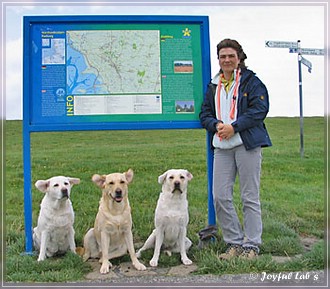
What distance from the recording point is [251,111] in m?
4.83

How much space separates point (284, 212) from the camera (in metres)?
6.98

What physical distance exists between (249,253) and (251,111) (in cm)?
162

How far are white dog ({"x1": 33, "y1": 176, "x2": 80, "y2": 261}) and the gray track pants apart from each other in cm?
171

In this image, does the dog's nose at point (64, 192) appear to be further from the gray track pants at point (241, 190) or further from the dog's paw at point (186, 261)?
the gray track pants at point (241, 190)

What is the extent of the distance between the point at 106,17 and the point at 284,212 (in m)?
4.12

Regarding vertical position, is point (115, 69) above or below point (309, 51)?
below

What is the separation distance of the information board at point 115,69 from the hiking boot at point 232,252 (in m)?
1.60

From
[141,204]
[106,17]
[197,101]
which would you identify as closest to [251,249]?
[197,101]

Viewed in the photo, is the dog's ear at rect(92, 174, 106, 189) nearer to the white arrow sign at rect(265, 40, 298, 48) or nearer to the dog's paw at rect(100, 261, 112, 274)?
the dog's paw at rect(100, 261, 112, 274)

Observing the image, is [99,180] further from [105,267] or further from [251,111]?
[251,111]

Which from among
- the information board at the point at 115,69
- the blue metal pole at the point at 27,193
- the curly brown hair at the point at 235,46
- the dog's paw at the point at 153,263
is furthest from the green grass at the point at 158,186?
the curly brown hair at the point at 235,46

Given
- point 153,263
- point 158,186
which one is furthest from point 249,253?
point 158,186

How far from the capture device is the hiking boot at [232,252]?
490 cm

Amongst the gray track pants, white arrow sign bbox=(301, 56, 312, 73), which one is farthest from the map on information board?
white arrow sign bbox=(301, 56, 312, 73)
